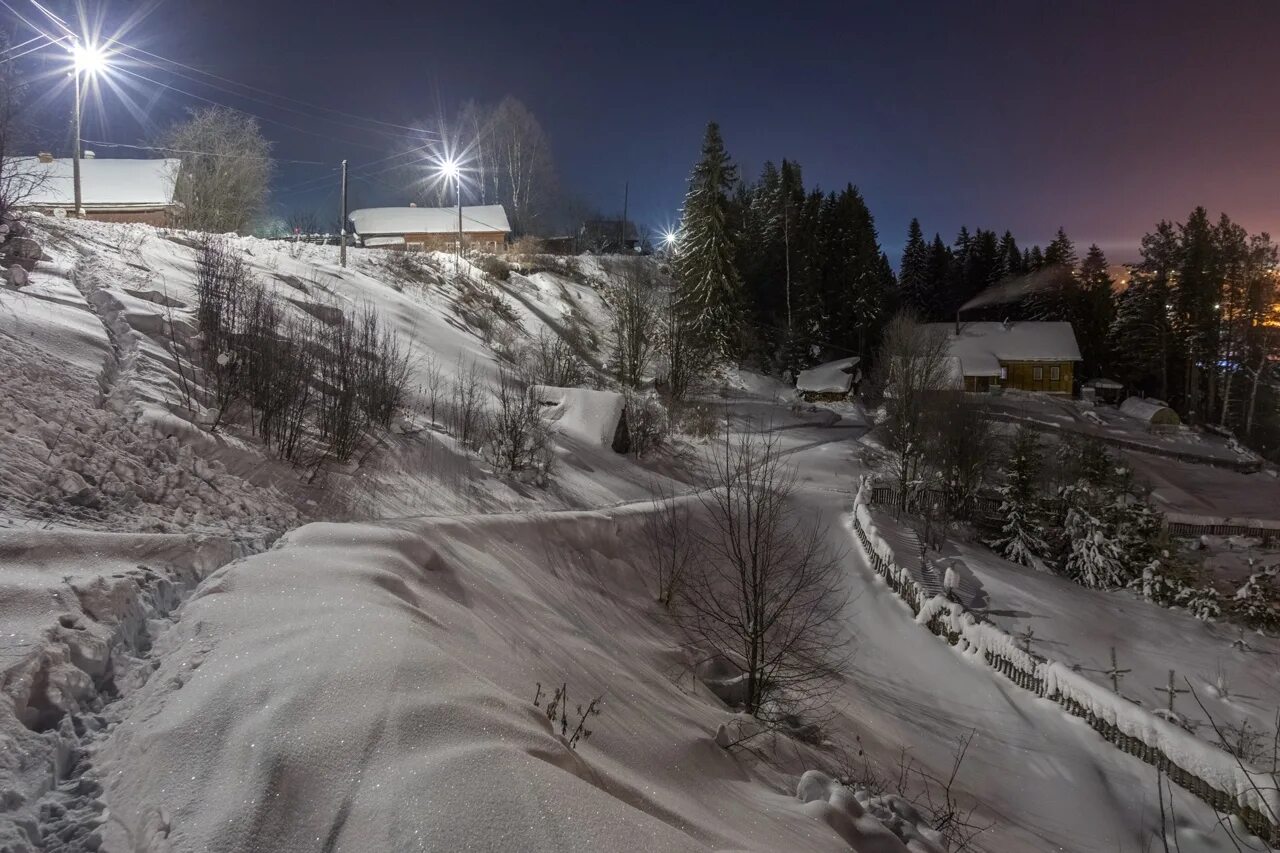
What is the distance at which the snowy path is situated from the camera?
799cm

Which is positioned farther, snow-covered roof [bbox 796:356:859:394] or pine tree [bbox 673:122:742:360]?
snow-covered roof [bbox 796:356:859:394]

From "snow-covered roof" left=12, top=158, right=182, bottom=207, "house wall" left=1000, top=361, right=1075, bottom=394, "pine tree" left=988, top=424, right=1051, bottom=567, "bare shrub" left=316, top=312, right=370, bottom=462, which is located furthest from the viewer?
"house wall" left=1000, top=361, right=1075, bottom=394

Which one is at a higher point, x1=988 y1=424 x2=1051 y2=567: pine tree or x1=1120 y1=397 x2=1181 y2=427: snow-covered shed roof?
x1=1120 y1=397 x2=1181 y2=427: snow-covered shed roof

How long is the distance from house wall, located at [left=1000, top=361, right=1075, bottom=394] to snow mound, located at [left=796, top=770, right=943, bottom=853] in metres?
45.0

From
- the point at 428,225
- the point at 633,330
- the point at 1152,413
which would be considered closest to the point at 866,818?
the point at 633,330

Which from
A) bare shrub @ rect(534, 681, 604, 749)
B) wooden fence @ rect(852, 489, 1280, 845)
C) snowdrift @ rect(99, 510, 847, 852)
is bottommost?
wooden fence @ rect(852, 489, 1280, 845)

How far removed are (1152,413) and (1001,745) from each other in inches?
1551

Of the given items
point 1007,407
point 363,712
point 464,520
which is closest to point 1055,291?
point 1007,407

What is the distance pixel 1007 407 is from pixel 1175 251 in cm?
2249

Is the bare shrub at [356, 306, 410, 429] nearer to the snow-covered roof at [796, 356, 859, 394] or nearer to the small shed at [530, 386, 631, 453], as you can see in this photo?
the small shed at [530, 386, 631, 453]

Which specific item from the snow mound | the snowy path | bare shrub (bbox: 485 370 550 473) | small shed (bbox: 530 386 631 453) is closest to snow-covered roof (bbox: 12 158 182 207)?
small shed (bbox: 530 386 631 453)

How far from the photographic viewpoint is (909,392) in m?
24.6

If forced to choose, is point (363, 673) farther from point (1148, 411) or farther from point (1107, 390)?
point (1107, 390)

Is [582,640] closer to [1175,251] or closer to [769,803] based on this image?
[769,803]
